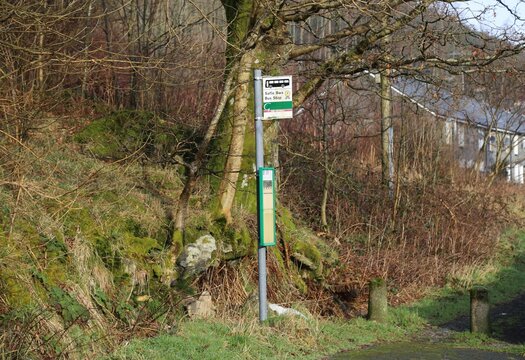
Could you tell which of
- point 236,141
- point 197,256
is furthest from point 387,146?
point 197,256

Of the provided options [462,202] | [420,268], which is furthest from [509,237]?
[420,268]

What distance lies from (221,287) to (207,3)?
11.0 metres

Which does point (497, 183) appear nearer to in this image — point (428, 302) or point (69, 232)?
point (428, 302)

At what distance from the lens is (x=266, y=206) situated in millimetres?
10133

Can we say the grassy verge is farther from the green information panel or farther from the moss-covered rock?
the moss-covered rock

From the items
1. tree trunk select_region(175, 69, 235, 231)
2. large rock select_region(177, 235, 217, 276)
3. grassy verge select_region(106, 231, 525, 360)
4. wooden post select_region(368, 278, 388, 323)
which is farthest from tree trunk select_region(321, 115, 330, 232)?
tree trunk select_region(175, 69, 235, 231)

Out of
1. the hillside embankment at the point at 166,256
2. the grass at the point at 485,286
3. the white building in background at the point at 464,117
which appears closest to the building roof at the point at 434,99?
the white building in background at the point at 464,117

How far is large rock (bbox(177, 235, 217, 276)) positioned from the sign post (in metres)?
1.36

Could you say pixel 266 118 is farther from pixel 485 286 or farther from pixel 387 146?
pixel 387 146

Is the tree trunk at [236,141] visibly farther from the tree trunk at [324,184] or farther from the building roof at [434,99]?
the tree trunk at [324,184]

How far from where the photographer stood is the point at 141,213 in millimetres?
11383

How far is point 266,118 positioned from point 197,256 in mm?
2325

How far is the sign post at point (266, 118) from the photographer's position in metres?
10.0

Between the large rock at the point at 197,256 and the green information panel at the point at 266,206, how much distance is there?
1460 mm
